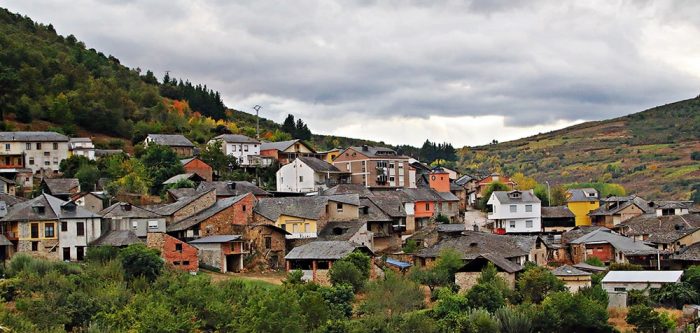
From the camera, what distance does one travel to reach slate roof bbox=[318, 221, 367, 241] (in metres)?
54.5

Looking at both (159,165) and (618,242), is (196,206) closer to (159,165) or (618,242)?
(159,165)

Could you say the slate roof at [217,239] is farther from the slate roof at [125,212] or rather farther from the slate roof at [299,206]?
the slate roof at [299,206]

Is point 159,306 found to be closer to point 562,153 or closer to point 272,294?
point 272,294

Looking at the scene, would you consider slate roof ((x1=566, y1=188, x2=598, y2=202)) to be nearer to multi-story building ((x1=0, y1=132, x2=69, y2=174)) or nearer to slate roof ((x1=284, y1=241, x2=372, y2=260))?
slate roof ((x1=284, y1=241, x2=372, y2=260))

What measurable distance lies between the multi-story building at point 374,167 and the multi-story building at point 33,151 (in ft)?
79.6

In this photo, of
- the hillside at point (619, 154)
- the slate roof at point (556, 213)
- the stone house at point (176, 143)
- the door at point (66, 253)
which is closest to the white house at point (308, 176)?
the stone house at point (176, 143)

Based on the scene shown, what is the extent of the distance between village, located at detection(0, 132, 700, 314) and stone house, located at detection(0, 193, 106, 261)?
0.06m

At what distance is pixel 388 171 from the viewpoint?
76.8 metres

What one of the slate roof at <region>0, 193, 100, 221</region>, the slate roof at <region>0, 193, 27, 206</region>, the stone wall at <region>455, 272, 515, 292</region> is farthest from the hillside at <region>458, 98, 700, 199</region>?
the slate roof at <region>0, 193, 27, 206</region>

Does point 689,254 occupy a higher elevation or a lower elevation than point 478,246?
lower

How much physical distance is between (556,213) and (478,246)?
2000cm

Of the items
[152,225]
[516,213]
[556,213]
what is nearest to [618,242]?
[516,213]

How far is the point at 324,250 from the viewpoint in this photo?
4969 cm

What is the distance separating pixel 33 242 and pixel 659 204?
4777 cm
